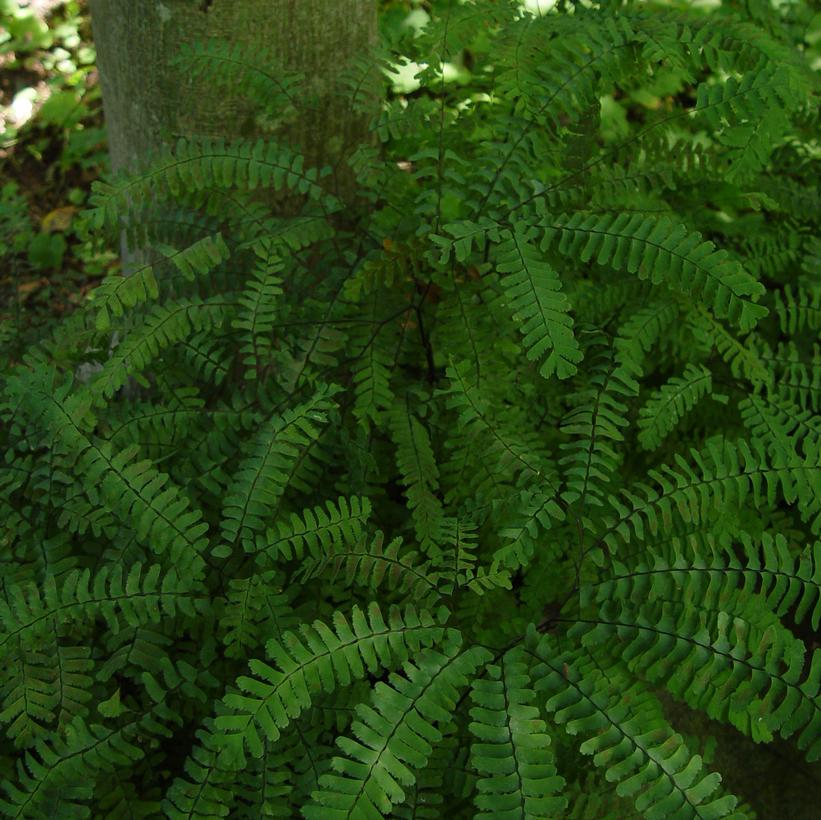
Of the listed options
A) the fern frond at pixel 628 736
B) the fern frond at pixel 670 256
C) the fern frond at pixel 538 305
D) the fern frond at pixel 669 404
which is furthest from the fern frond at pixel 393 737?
the fern frond at pixel 670 256

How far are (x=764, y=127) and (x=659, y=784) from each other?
5.04ft

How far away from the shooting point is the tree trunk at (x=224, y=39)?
90.8 inches

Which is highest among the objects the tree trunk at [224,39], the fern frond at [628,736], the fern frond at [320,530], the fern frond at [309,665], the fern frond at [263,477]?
the tree trunk at [224,39]

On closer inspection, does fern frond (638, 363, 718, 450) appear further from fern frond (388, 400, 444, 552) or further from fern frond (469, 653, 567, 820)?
fern frond (469, 653, 567, 820)

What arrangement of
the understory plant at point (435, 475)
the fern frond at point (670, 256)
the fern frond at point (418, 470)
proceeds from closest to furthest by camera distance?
the understory plant at point (435, 475) → the fern frond at point (670, 256) → the fern frond at point (418, 470)

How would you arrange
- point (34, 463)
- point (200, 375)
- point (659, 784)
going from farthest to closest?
point (200, 375) < point (34, 463) < point (659, 784)

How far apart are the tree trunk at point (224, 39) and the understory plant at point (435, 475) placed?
0.44 ft

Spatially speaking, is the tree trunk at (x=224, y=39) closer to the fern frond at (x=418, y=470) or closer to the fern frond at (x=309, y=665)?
the fern frond at (x=418, y=470)

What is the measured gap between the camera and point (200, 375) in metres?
2.42

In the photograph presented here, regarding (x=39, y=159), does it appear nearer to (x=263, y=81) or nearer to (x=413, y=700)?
(x=263, y=81)

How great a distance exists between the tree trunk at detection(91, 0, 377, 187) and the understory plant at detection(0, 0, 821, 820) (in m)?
0.13

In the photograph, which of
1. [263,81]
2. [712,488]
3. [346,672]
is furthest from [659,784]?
[263,81]

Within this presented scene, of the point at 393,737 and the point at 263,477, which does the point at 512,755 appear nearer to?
the point at 393,737

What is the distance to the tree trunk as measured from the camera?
231cm
